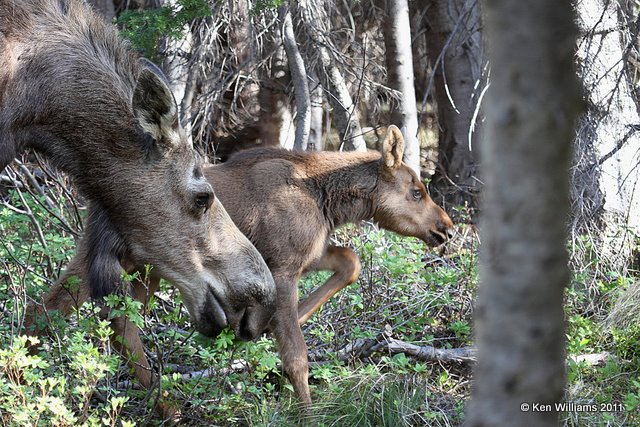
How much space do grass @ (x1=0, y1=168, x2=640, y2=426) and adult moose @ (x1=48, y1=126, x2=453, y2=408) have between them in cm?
25

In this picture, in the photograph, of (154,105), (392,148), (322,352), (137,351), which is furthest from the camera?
(392,148)

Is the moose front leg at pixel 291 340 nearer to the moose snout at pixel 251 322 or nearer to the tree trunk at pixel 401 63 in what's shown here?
the moose snout at pixel 251 322

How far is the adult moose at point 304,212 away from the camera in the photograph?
6.44 meters

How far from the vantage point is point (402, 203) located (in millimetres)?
7672

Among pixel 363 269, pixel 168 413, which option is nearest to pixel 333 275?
pixel 363 269

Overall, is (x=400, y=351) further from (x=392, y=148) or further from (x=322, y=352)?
(x=392, y=148)

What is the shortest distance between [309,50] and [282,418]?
19.6 ft

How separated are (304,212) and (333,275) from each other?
676mm

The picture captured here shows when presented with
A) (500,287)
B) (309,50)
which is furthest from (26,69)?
(309,50)

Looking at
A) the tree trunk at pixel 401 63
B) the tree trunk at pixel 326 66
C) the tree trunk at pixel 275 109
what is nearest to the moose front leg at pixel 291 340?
the tree trunk at pixel 326 66

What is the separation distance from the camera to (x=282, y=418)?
218 inches

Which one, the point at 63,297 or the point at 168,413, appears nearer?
the point at 168,413

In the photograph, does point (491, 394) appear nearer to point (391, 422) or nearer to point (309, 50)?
point (391, 422)

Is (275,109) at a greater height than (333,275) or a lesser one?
greater
